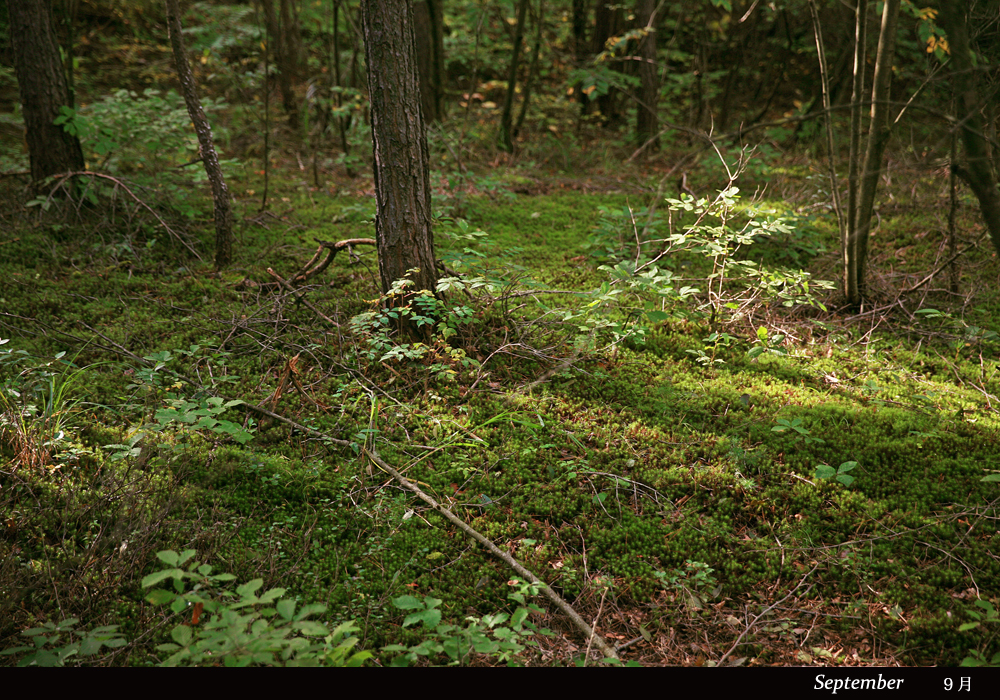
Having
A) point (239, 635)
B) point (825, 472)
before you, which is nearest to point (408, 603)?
point (239, 635)

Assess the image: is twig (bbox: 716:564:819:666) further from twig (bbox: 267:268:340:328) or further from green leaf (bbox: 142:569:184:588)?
twig (bbox: 267:268:340:328)

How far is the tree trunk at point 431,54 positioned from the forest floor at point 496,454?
161 inches

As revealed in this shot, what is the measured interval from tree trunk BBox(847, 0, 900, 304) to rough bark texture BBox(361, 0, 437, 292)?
3.05 m

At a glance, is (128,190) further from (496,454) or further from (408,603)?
(408,603)

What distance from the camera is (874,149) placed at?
14.1 feet

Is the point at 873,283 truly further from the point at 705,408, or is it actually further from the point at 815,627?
the point at 815,627

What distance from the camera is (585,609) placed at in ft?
8.48

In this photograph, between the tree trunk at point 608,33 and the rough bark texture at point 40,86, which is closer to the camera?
the rough bark texture at point 40,86

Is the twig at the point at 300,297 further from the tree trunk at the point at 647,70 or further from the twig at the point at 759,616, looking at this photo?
the tree trunk at the point at 647,70

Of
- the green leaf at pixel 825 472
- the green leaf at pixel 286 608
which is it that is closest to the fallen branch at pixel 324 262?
the green leaf at pixel 286 608

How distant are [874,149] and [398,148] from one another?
12.1 feet

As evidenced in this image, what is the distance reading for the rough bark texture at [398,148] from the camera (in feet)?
12.3

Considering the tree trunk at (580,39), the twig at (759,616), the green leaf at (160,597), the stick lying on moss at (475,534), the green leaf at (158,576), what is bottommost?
the twig at (759,616)

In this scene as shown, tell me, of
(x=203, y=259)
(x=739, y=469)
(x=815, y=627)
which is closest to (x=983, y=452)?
(x=739, y=469)
